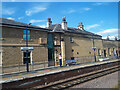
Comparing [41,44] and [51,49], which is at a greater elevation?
[41,44]

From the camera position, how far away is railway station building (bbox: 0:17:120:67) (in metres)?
14.5

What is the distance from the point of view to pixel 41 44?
17.9 metres

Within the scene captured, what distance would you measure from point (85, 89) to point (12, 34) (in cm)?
1222

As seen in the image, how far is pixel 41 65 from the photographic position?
1742 cm

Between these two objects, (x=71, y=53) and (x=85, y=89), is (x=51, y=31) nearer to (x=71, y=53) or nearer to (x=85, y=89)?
(x=71, y=53)

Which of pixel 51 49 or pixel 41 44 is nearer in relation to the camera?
pixel 41 44

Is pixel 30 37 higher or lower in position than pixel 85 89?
higher

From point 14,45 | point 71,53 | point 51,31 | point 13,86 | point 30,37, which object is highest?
point 51,31

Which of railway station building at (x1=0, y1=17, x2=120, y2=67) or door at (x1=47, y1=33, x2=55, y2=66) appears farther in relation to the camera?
door at (x1=47, y1=33, x2=55, y2=66)

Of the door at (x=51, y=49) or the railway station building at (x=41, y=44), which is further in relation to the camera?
the door at (x=51, y=49)

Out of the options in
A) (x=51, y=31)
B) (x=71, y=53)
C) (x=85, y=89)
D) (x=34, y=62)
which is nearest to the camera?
(x=85, y=89)

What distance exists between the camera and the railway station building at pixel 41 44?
14534mm

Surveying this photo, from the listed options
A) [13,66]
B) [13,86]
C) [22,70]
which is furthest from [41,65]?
[13,86]

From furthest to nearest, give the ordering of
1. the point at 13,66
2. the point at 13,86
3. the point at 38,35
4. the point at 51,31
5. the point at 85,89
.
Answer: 1. the point at 51,31
2. the point at 38,35
3. the point at 13,66
4. the point at 85,89
5. the point at 13,86
